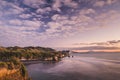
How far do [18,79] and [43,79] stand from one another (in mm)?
19496

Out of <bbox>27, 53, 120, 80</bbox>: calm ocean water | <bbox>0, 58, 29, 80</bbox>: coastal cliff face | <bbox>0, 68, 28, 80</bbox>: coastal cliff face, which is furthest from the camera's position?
<bbox>27, 53, 120, 80</bbox>: calm ocean water

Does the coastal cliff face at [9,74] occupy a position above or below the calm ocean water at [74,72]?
above

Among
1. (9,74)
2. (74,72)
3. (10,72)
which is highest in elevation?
(10,72)

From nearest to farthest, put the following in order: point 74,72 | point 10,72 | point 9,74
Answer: point 9,74, point 10,72, point 74,72

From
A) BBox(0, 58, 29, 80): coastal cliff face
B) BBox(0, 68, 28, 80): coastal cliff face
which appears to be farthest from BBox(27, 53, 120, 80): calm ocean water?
BBox(0, 68, 28, 80): coastal cliff face

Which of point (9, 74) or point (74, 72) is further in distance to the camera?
point (74, 72)

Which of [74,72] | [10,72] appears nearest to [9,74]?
[10,72]

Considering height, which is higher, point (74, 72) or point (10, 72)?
point (10, 72)

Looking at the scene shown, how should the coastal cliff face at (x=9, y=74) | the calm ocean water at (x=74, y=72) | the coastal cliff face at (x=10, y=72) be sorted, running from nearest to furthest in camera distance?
the coastal cliff face at (x=9, y=74) < the coastal cliff face at (x=10, y=72) < the calm ocean water at (x=74, y=72)

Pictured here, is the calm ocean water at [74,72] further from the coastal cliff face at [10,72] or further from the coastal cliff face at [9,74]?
the coastal cliff face at [9,74]

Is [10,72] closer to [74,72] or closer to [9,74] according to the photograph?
[9,74]

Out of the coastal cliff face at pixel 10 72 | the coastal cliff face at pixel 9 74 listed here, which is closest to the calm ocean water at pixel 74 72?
the coastal cliff face at pixel 10 72

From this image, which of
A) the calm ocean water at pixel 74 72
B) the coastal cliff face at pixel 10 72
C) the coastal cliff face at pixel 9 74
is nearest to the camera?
the coastal cliff face at pixel 9 74

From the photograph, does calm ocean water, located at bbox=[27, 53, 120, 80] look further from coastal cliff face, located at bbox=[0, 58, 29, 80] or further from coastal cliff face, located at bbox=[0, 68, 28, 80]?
coastal cliff face, located at bbox=[0, 68, 28, 80]
